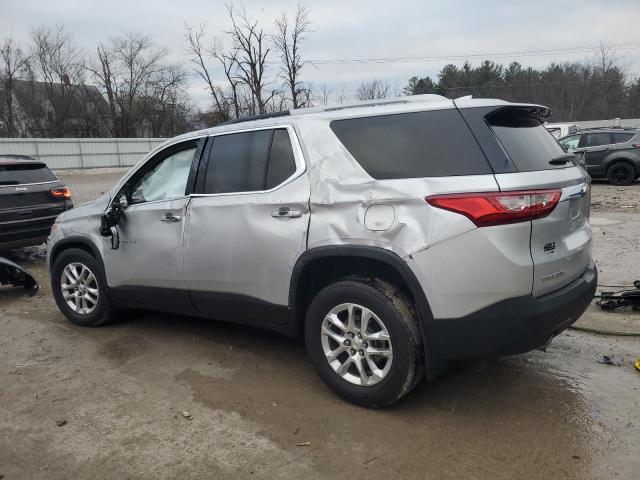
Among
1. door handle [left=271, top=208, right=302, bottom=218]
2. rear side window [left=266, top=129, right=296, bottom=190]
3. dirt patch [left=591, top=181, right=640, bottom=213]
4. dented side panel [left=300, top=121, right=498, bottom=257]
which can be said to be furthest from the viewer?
dirt patch [left=591, top=181, right=640, bottom=213]

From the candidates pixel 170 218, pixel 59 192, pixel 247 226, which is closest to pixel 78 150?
pixel 59 192

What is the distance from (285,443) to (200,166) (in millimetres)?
2244

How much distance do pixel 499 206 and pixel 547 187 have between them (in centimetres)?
35

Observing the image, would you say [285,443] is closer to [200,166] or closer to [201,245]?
[201,245]

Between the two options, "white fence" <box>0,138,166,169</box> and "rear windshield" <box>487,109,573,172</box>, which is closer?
"rear windshield" <box>487,109,573,172</box>

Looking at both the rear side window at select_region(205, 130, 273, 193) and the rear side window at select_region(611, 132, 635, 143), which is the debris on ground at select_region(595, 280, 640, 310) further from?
the rear side window at select_region(611, 132, 635, 143)

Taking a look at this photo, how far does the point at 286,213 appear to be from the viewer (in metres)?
3.46

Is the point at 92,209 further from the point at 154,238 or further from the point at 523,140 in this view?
the point at 523,140

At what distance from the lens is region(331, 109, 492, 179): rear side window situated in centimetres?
292

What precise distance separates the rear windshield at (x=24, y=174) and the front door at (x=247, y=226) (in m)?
5.00

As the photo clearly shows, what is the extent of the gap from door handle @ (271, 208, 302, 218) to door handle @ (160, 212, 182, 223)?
1.00 m

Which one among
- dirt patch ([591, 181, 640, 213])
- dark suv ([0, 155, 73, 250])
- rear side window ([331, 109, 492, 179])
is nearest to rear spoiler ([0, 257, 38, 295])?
dark suv ([0, 155, 73, 250])

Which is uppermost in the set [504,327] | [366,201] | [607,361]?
[366,201]

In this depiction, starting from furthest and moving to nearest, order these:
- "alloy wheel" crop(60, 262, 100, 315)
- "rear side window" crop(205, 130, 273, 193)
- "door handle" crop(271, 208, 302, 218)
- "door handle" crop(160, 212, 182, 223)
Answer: "alloy wheel" crop(60, 262, 100, 315)
"door handle" crop(160, 212, 182, 223)
"rear side window" crop(205, 130, 273, 193)
"door handle" crop(271, 208, 302, 218)
